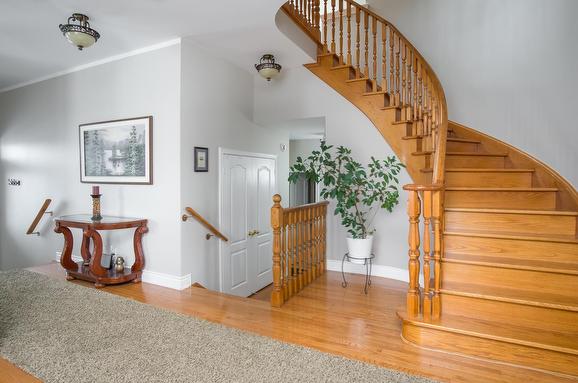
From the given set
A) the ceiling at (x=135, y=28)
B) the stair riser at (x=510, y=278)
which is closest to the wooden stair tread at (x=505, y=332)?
the stair riser at (x=510, y=278)

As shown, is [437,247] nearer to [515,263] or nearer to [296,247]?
[515,263]

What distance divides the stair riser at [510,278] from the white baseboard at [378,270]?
1.28m

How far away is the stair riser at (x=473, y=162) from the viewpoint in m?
3.56

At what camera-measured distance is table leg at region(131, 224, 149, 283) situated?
11.8ft

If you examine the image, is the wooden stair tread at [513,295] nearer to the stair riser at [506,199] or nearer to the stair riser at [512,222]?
the stair riser at [512,222]

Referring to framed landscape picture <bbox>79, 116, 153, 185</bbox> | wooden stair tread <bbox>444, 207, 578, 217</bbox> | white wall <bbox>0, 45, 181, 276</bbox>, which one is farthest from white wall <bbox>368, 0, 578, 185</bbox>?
framed landscape picture <bbox>79, 116, 153, 185</bbox>

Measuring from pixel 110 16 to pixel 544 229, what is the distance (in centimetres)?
414

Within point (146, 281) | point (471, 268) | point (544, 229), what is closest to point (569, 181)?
point (544, 229)

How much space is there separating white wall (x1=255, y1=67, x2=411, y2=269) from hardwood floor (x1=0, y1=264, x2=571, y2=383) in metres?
0.39

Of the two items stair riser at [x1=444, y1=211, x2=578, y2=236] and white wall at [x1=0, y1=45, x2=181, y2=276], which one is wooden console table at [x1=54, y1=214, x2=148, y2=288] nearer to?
white wall at [x1=0, y1=45, x2=181, y2=276]

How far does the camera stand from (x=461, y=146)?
386 centimetres

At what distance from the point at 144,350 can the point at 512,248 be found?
280 cm

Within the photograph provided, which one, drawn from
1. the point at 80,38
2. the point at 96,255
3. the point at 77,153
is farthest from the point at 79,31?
the point at 96,255

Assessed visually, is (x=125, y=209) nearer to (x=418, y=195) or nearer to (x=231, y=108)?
(x=231, y=108)
